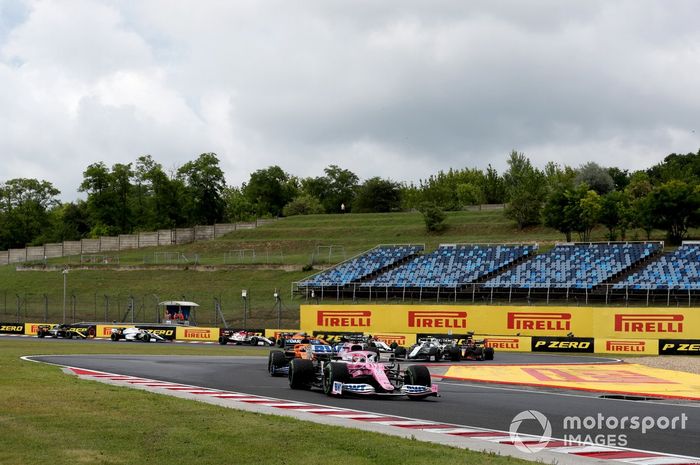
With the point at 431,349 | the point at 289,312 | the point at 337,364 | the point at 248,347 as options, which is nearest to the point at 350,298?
the point at 289,312

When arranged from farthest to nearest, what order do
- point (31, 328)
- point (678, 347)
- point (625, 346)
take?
point (31, 328) < point (625, 346) < point (678, 347)

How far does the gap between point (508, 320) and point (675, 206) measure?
90.1 ft

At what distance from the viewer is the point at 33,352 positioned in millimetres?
40125

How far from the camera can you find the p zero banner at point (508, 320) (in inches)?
2051

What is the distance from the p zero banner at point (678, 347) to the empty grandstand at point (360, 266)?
28.2 metres

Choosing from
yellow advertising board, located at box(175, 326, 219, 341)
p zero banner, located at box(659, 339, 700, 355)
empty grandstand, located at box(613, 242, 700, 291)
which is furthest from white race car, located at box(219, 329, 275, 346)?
empty grandstand, located at box(613, 242, 700, 291)

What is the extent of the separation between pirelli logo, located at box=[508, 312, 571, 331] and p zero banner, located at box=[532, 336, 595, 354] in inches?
138

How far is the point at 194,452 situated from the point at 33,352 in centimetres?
3019

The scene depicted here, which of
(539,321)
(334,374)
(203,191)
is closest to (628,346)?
(539,321)

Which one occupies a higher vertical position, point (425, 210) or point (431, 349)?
point (425, 210)

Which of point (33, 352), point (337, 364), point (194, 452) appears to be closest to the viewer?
point (194, 452)

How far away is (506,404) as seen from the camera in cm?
2123

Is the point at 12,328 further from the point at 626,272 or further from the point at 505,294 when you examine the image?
the point at 626,272

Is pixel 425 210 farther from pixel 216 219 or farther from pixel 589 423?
pixel 589 423
